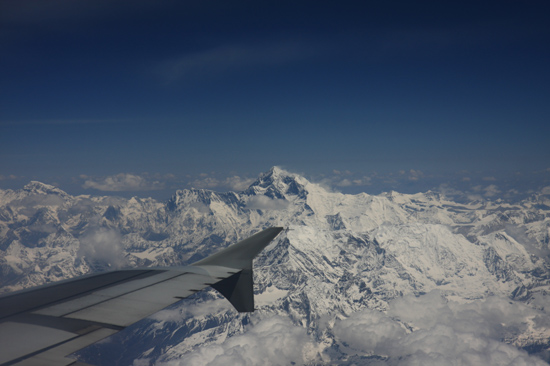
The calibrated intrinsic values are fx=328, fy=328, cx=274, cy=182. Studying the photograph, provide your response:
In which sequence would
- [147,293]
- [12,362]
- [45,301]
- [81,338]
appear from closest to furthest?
1. [12,362]
2. [81,338]
3. [45,301]
4. [147,293]

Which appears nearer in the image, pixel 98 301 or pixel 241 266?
pixel 98 301

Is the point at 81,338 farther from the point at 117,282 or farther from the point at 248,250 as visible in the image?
the point at 248,250

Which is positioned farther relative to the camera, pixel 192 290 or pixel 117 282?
pixel 117 282

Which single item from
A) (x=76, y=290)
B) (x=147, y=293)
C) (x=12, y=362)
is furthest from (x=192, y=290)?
(x=12, y=362)

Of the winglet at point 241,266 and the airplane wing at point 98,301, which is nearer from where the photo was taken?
the airplane wing at point 98,301

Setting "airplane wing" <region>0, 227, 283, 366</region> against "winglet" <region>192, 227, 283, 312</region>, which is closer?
"airplane wing" <region>0, 227, 283, 366</region>
